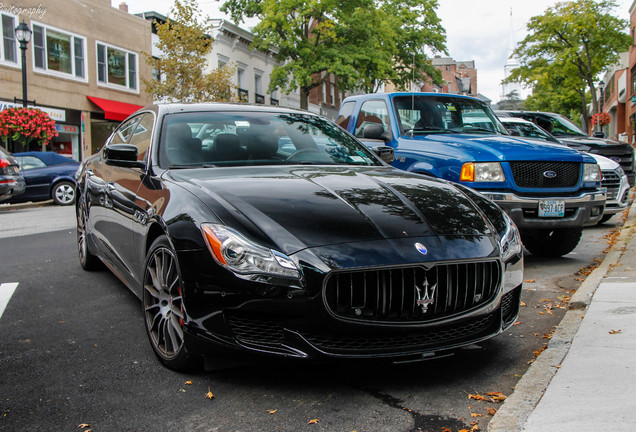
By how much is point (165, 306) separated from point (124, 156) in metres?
1.38

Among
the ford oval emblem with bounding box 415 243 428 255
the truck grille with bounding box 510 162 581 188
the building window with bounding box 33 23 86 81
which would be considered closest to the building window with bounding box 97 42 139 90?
the building window with bounding box 33 23 86 81

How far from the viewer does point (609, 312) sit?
14.7 ft

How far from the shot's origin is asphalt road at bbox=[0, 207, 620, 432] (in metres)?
2.91

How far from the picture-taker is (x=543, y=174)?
6695mm

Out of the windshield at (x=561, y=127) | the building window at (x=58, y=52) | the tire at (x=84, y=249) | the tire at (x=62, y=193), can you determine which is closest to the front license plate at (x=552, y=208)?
the tire at (x=84, y=249)

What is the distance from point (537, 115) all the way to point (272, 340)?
36.8ft

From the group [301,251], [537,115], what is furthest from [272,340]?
[537,115]

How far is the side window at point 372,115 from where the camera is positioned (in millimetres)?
8234

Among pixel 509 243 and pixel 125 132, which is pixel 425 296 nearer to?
pixel 509 243

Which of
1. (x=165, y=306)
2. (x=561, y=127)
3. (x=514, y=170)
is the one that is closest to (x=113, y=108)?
(x=561, y=127)

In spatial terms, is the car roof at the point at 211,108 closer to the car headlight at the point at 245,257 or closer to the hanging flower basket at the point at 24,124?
the car headlight at the point at 245,257

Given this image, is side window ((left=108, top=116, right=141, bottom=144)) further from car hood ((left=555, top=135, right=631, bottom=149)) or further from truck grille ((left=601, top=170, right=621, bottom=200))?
car hood ((left=555, top=135, right=631, bottom=149))

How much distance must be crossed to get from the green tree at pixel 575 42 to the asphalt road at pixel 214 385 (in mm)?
31448

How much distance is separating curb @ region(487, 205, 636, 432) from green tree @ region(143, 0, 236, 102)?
2532 centimetres
